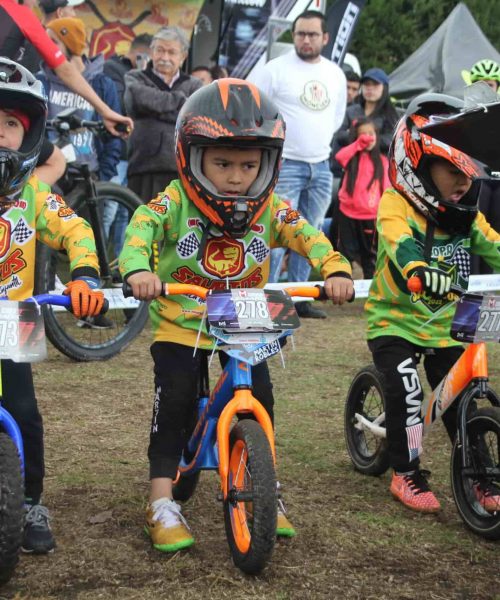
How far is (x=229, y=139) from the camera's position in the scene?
356 cm

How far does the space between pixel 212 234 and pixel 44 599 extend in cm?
148

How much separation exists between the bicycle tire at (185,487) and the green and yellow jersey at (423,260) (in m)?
1.05

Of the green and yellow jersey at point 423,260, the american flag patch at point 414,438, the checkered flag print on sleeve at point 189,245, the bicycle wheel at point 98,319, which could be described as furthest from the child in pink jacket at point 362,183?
the checkered flag print on sleeve at point 189,245

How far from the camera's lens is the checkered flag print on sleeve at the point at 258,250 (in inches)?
151

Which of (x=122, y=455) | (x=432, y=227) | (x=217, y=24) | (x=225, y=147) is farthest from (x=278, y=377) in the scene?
(x=217, y=24)

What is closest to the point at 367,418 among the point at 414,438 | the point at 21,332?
the point at 414,438

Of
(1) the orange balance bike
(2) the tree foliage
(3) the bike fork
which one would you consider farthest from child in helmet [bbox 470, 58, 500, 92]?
(2) the tree foliage

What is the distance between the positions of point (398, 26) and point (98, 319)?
76.4ft

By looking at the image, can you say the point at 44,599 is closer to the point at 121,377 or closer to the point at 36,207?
the point at 36,207

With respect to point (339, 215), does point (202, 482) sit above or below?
below

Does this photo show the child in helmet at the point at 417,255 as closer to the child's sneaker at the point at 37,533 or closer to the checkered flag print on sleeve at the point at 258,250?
the checkered flag print on sleeve at the point at 258,250

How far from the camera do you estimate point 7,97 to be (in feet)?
11.2

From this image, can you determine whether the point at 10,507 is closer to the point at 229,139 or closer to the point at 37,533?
the point at 37,533

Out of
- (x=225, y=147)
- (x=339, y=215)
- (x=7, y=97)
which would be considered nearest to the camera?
(x=7, y=97)
